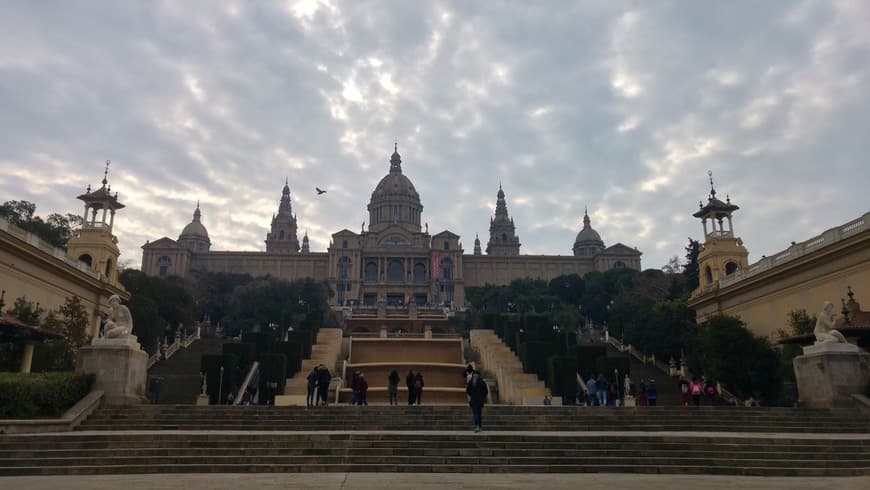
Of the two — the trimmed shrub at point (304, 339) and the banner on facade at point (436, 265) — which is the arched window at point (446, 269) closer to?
the banner on facade at point (436, 265)

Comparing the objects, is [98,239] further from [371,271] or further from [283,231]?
[283,231]

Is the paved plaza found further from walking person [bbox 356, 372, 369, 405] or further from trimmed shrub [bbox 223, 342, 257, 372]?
trimmed shrub [bbox 223, 342, 257, 372]

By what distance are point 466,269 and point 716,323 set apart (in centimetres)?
8993

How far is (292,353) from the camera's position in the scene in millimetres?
31328

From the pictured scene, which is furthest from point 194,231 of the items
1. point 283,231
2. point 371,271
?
point 371,271

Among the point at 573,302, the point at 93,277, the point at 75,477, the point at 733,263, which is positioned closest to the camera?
the point at 75,477

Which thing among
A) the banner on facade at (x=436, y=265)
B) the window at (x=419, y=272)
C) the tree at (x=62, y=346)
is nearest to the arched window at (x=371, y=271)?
the window at (x=419, y=272)

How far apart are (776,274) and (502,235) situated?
→ 105994 millimetres

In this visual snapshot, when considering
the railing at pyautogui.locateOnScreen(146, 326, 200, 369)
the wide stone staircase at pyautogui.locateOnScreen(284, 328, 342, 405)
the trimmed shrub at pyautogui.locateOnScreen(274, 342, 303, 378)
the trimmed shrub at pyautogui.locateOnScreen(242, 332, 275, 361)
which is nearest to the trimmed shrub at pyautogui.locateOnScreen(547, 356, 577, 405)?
the wide stone staircase at pyautogui.locateOnScreen(284, 328, 342, 405)

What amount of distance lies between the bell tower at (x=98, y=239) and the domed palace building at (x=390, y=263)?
59.1 meters

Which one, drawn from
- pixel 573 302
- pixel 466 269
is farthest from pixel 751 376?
pixel 466 269

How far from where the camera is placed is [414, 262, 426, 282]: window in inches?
4581

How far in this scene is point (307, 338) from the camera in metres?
35.0

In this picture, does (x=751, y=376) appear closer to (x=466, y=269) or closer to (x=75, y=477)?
(x=75, y=477)
